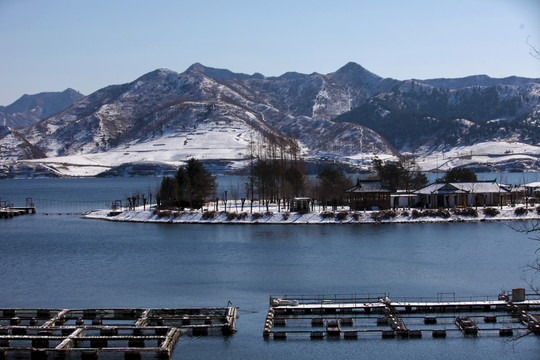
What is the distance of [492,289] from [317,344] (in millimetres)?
11934

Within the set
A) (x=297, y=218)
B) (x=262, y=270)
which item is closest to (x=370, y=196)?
(x=297, y=218)

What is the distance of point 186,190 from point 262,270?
37.0 m

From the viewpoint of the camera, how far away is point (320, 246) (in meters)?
49.8

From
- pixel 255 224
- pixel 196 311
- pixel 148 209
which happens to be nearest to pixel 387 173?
pixel 255 224

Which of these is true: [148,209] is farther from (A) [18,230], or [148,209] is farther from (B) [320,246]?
(B) [320,246]

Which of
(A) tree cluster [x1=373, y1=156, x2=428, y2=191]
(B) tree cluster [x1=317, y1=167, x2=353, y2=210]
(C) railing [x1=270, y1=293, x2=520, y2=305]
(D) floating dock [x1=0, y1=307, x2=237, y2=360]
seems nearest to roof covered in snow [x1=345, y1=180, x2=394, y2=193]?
(B) tree cluster [x1=317, y1=167, x2=353, y2=210]

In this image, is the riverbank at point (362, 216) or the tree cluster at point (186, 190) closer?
the riverbank at point (362, 216)

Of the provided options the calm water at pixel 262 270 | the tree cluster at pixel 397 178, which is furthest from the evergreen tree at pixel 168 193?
the tree cluster at pixel 397 178

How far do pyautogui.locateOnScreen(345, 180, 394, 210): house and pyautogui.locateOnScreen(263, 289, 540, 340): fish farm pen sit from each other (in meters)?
39.0

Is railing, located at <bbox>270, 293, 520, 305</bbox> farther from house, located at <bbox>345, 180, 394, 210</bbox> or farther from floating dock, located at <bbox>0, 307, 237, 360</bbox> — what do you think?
house, located at <bbox>345, 180, 394, 210</bbox>

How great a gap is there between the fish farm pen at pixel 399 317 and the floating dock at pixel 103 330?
8.38 ft

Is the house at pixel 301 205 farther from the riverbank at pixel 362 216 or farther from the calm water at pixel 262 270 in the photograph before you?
the calm water at pixel 262 270

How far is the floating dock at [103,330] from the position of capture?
24.3m

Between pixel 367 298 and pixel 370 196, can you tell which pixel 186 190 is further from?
pixel 367 298
